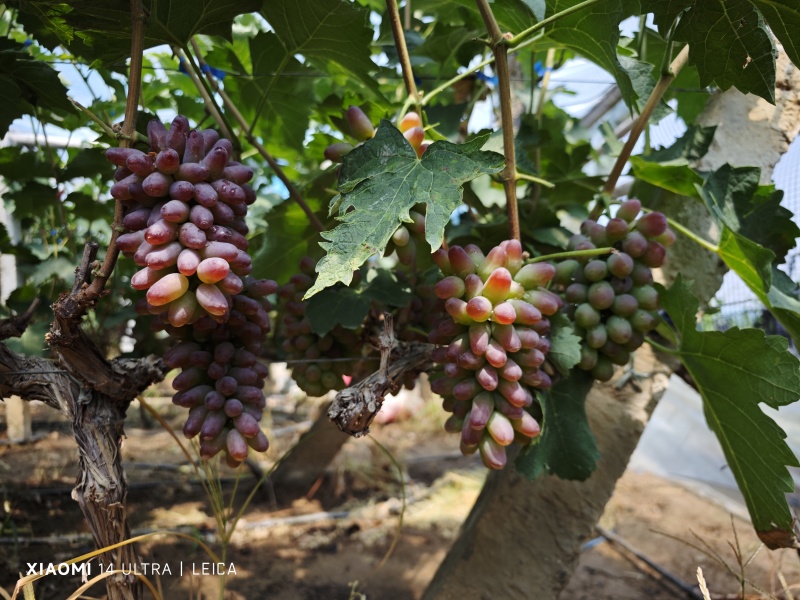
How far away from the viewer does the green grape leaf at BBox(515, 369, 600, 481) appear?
102 cm

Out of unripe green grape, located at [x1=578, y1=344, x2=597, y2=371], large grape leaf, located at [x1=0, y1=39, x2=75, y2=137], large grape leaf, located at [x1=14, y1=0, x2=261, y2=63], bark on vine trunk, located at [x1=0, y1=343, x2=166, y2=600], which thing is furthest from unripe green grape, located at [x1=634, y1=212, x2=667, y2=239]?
large grape leaf, located at [x1=0, y1=39, x2=75, y2=137]

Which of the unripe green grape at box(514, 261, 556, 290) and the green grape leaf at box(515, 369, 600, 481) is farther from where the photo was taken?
the green grape leaf at box(515, 369, 600, 481)

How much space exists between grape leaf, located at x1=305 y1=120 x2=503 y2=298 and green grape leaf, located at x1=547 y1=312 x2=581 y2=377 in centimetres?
36

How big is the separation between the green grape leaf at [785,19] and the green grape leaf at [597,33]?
0.62 ft

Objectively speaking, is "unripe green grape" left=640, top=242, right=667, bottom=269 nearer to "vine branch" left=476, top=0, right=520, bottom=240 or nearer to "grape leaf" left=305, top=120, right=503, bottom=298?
"vine branch" left=476, top=0, right=520, bottom=240

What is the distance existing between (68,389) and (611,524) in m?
2.35

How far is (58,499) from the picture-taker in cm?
202

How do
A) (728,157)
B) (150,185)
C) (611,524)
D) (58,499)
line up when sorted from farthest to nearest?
(611,524), (58,499), (728,157), (150,185)

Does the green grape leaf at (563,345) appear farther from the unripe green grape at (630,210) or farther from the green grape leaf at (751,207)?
the green grape leaf at (751,207)

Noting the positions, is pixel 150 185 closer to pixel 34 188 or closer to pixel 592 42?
pixel 592 42

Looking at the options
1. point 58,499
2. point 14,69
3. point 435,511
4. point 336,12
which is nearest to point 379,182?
point 336,12

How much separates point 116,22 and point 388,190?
45 centimetres

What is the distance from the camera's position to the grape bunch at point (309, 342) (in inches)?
44.9

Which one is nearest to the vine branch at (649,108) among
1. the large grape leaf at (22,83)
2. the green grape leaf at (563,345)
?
the green grape leaf at (563,345)
